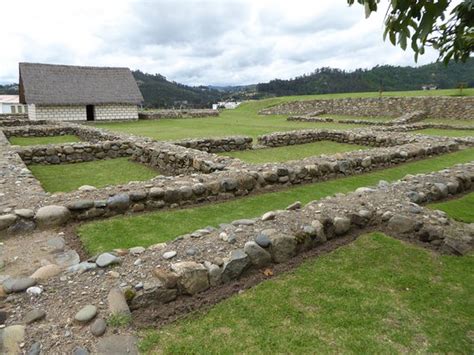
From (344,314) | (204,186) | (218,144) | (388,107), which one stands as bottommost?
(344,314)

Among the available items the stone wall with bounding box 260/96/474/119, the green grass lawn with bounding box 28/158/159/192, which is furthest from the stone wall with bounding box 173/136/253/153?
the stone wall with bounding box 260/96/474/119

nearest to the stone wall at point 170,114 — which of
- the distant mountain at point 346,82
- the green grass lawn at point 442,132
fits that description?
the distant mountain at point 346,82

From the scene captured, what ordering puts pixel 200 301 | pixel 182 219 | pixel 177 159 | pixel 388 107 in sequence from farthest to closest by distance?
pixel 388 107, pixel 177 159, pixel 182 219, pixel 200 301

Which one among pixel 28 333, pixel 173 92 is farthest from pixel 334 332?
pixel 173 92

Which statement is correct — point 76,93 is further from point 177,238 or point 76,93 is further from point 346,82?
point 346,82

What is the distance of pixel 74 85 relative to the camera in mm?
34031

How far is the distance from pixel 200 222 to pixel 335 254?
7.84ft

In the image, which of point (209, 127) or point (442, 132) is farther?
point (209, 127)

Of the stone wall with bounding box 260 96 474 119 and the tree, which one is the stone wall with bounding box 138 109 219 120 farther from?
the tree

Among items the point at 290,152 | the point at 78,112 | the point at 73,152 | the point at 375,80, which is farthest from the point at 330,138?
the point at 375,80

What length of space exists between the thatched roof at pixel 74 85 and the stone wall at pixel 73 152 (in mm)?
22366

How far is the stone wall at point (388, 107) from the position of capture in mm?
26609

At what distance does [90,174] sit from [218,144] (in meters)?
5.26

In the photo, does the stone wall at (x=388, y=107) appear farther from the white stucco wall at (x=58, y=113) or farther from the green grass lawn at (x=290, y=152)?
the white stucco wall at (x=58, y=113)
